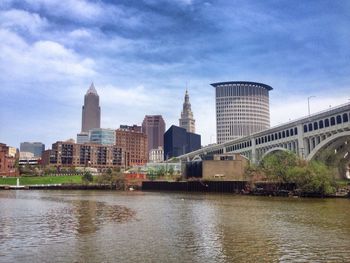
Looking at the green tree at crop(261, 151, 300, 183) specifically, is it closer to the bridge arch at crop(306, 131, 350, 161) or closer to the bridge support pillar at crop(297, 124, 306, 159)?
the bridge arch at crop(306, 131, 350, 161)

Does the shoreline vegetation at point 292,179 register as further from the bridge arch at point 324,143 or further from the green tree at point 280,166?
the bridge arch at point 324,143

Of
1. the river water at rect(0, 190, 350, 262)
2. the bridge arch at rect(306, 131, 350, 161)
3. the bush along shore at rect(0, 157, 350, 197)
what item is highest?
the bridge arch at rect(306, 131, 350, 161)

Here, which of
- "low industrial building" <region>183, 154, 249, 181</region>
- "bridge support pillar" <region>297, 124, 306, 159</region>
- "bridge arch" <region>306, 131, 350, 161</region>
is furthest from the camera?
"low industrial building" <region>183, 154, 249, 181</region>

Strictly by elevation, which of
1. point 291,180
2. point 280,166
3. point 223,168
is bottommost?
point 291,180

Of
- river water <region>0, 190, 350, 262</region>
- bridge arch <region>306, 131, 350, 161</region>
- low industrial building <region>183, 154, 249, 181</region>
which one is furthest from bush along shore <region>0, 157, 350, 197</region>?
river water <region>0, 190, 350, 262</region>

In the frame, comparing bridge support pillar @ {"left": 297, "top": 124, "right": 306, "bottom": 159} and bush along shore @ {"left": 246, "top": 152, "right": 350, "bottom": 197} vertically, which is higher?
bridge support pillar @ {"left": 297, "top": 124, "right": 306, "bottom": 159}

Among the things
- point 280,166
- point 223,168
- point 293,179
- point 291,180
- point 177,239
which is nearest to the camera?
point 177,239

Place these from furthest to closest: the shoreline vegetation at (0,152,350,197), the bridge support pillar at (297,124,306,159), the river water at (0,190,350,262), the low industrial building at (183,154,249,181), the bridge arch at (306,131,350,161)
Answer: the low industrial building at (183,154,249,181) < the bridge support pillar at (297,124,306,159) < the bridge arch at (306,131,350,161) < the shoreline vegetation at (0,152,350,197) < the river water at (0,190,350,262)

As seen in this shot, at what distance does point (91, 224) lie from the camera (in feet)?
166

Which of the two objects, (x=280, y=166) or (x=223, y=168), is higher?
(x=223, y=168)

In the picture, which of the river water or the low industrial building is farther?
the low industrial building

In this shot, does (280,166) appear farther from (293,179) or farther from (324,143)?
(324,143)

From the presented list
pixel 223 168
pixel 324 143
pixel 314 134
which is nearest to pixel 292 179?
pixel 324 143

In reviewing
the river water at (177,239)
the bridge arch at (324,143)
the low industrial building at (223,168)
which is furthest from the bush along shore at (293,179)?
the river water at (177,239)
